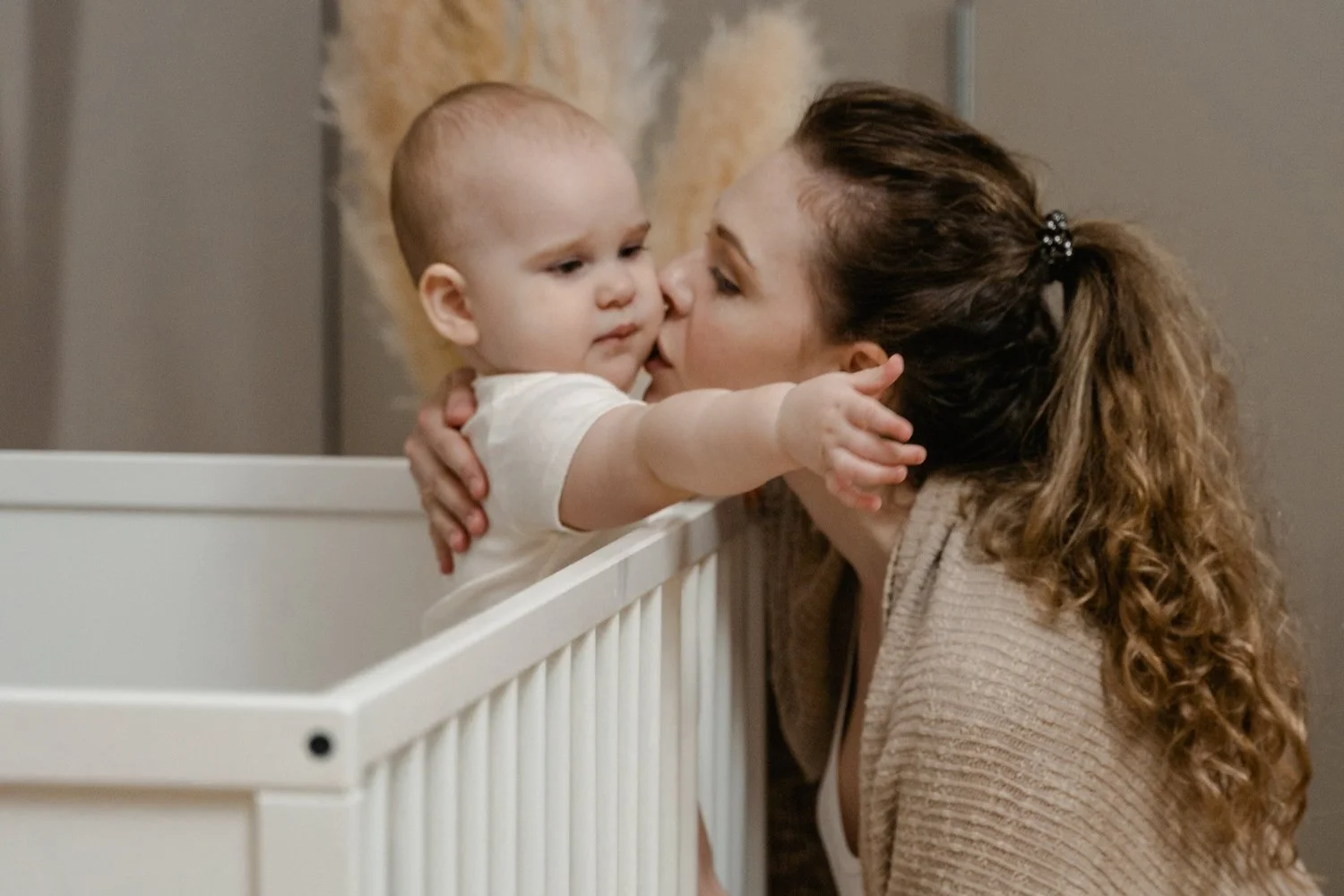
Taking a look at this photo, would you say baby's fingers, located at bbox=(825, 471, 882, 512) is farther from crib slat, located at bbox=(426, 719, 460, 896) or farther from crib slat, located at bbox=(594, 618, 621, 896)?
crib slat, located at bbox=(426, 719, 460, 896)

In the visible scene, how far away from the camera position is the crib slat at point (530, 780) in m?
0.73

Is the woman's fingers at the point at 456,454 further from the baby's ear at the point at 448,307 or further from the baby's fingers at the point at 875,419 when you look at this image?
the baby's fingers at the point at 875,419

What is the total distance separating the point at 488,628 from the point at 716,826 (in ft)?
2.02

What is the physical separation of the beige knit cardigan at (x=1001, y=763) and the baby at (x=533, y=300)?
0.14 meters

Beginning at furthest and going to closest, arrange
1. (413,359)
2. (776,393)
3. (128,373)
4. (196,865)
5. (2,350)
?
(128,373)
(2,350)
(413,359)
(776,393)
(196,865)

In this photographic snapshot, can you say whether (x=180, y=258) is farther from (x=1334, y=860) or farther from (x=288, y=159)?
(x=1334, y=860)

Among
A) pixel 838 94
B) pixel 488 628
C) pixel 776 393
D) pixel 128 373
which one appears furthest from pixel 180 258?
pixel 488 628

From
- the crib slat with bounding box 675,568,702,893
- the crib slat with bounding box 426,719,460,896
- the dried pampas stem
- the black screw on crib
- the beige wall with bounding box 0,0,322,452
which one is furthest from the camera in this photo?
the beige wall with bounding box 0,0,322,452

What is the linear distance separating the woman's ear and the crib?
15 cm

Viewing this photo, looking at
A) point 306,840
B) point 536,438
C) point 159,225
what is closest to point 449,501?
point 536,438

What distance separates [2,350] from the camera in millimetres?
1702

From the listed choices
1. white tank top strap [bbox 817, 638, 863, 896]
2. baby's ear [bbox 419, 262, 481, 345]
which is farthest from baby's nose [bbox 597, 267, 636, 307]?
white tank top strap [bbox 817, 638, 863, 896]

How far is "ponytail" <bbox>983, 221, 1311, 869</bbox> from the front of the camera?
101 cm

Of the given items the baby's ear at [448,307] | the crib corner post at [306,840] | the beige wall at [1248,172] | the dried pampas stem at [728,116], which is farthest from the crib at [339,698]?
the beige wall at [1248,172]
